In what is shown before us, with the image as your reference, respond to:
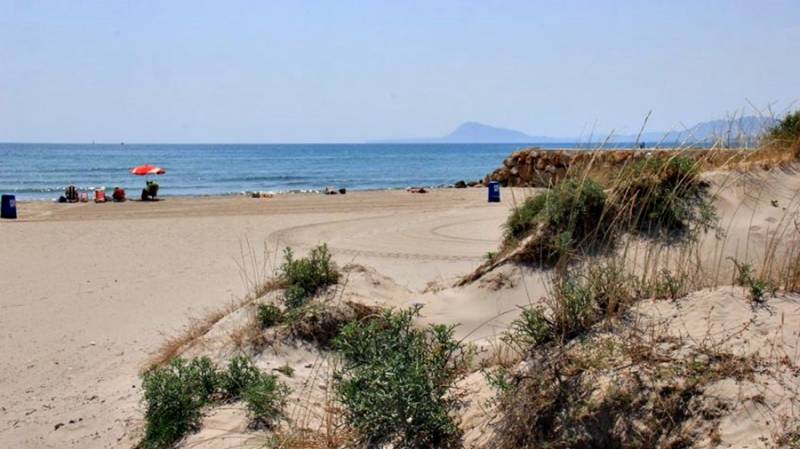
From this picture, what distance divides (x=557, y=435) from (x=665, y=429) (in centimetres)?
58

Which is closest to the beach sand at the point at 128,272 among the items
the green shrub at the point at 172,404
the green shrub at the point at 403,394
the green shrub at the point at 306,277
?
the green shrub at the point at 172,404

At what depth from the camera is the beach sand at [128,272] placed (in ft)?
24.3

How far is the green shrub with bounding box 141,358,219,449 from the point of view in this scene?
234 inches

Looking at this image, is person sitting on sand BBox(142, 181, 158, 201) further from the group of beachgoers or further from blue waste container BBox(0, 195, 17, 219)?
blue waste container BBox(0, 195, 17, 219)

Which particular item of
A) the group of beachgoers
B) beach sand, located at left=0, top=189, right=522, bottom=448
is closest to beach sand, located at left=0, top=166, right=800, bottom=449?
beach sand, located at left=0, top=189, right=522, bottom=448

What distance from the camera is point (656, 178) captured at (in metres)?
7.48

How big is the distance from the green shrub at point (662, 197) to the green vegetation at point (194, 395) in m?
3.52

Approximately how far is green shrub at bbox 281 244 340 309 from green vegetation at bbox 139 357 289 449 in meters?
1.87

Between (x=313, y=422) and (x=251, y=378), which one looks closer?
(x=313, y=422)

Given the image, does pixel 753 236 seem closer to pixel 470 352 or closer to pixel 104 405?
pixel 470 352

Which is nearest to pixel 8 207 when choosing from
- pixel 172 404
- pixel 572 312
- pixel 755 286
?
pixel 172 404

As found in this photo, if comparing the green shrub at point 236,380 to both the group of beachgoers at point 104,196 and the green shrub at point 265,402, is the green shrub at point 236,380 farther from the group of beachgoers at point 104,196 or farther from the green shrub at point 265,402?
the group of beachgoers at point 104,196

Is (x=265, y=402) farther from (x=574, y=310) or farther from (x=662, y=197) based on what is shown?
A: (x=662, y=197)

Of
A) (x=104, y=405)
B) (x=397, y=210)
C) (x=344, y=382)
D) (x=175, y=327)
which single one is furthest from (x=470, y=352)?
(x=397, y=210)
